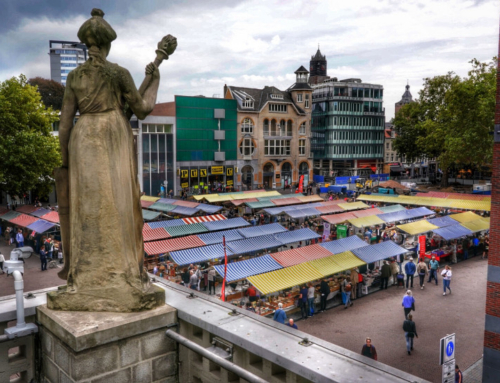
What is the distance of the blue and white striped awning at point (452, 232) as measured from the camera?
2645cm

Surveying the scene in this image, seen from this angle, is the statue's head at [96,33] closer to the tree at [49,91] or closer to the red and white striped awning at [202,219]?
the red and white striped awning at [202,219]

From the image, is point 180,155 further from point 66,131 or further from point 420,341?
point 66,131

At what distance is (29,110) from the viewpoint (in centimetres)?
3403

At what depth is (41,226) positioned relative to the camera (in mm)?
27703

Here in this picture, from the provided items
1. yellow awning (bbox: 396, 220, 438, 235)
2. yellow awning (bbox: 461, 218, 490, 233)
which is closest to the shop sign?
yellow awning (bbox: 396, 220, 438, 235)

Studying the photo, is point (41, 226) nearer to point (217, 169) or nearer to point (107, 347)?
point (107, 347)

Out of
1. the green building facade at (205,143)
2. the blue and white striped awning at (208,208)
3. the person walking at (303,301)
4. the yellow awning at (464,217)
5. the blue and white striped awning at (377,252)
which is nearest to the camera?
the person walking at (303,301)

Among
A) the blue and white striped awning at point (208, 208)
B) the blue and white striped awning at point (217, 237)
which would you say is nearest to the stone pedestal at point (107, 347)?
the blue and white striped awning at point (217, 237)

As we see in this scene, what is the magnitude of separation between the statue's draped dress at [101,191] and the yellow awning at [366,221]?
26074 mm

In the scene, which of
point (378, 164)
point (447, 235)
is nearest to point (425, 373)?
point (447, 235)

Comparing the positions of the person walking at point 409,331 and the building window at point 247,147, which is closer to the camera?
the person walking at point 409,331

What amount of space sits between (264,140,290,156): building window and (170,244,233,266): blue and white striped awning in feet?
143

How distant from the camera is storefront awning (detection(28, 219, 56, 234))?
89.3 ft

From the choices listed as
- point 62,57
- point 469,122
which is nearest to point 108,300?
point 469,122
